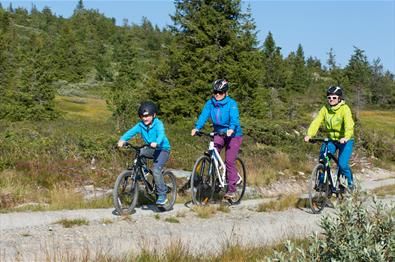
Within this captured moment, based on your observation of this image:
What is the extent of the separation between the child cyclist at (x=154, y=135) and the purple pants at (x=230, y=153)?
1.32 meters

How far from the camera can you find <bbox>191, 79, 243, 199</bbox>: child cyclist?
9680 millimetres

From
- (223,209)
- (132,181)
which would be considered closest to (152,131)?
(132,181)

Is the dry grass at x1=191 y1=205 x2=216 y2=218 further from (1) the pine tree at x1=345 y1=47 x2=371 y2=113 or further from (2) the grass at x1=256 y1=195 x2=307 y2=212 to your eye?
(1) the pine tree at x1=345 y1=47 x2=371 y2=113

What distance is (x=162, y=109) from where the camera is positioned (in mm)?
31875

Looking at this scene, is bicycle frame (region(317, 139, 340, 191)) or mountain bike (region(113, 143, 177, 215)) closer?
mountain bike (region(113, 143, 177, 215))

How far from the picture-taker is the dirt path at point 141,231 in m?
6.20

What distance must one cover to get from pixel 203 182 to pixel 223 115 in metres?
1.37

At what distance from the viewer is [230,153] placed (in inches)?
398

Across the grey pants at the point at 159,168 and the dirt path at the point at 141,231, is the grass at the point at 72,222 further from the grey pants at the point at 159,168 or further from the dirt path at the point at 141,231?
the grey pants at the point at 159,168

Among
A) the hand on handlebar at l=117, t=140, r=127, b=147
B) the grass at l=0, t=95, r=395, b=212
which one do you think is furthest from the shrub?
the grass at l=0, t=95, r=395, b=212

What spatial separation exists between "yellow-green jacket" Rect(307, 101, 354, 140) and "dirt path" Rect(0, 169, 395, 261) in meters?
1.65

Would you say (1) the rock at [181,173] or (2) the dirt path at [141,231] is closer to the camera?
(2) the dirt path at [141,231]

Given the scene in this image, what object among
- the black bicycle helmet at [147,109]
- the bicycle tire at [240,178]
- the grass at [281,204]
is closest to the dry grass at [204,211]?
the grass at [281,204]

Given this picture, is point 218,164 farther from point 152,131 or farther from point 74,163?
point 74,163
